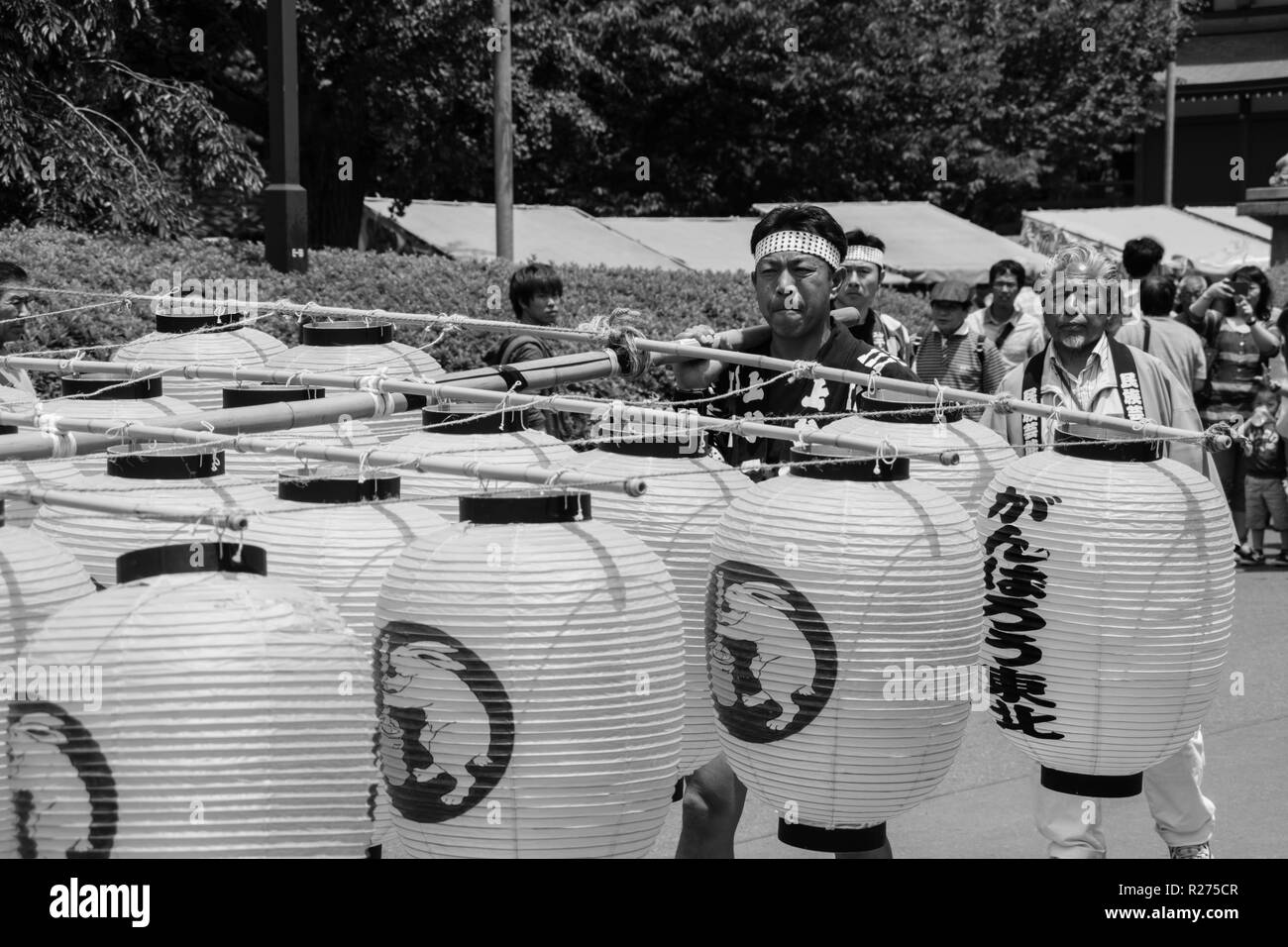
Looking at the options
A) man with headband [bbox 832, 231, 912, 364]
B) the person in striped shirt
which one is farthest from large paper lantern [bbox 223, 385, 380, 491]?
the person in striped shirt

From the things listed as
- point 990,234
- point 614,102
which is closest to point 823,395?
point 614,102

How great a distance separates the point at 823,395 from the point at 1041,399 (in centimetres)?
76

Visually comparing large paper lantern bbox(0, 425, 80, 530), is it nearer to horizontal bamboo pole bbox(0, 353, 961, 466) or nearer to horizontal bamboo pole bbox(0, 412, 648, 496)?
horizontal bamboo pole bbox(0, 412, 648, 496)

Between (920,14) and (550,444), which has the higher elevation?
(920,14)

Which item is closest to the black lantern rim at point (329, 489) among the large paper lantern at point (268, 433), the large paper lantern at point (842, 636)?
the large paper lantern at point (842, 636)

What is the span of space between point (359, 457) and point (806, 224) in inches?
61.3

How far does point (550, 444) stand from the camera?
4.11 meters

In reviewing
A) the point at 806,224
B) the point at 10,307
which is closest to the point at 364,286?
the point at 10,307

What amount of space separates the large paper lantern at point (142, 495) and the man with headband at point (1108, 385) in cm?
227

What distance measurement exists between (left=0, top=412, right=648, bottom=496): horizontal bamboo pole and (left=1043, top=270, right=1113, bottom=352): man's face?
6.62 feet

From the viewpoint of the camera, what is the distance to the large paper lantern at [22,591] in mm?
2598

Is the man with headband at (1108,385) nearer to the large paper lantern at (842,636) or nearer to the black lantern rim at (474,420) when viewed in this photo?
the large paper lantern at (842,636)
